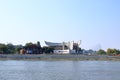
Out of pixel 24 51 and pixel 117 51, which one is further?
pixel 117 51

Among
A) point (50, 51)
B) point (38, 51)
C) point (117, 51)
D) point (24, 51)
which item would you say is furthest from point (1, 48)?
point (117, 51)

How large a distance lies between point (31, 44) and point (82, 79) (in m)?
137

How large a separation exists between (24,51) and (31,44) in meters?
11.0

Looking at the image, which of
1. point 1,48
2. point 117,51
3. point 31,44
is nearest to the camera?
point 1,48

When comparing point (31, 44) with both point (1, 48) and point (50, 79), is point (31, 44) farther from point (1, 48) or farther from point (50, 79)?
point (50, 79)

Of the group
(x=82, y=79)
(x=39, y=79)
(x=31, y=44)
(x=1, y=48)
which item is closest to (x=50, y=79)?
(x=39, y=79)

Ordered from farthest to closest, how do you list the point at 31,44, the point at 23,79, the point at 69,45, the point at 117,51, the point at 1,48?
1. the point at 69,45
2. the point at 117,51
3. the point at 31,44
4. the point at 1,48
5. the point at 23,79

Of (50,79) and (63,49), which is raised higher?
(63,49)

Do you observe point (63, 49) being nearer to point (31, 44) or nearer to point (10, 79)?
point (31, 44)

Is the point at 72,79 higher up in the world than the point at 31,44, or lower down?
lower down

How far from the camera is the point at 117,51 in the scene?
604 ft

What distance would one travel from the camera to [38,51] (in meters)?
170

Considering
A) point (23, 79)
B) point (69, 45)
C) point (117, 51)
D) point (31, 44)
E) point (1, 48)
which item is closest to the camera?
point (23, 79)

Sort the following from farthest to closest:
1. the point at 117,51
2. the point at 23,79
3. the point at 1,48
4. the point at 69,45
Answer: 1. the point at 69,45
2. the point at 117,51
3. the point at 1,48
4. the point at 23,79
